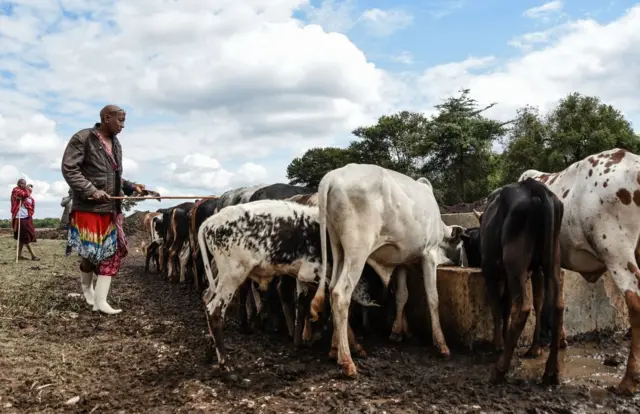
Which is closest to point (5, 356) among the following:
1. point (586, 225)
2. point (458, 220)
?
point (586, 225)

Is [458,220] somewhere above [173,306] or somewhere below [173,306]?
above

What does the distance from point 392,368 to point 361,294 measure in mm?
1220

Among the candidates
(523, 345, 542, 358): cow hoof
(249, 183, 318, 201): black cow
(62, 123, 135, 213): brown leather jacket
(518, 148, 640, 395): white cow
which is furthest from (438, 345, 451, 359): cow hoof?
(62, 123, 135, 213): brown leather jacket

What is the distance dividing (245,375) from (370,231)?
68.3 inches

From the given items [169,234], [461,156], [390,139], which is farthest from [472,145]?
[169,234]

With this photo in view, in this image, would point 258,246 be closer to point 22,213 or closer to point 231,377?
point 231,377

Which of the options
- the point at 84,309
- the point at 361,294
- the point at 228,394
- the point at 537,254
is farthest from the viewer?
the point at 84,309

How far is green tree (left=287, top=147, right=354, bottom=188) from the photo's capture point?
153 feet

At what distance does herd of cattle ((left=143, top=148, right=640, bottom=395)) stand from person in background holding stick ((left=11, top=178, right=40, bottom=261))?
10432 mm

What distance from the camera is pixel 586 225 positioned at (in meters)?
5.21

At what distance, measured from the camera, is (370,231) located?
5492 mm

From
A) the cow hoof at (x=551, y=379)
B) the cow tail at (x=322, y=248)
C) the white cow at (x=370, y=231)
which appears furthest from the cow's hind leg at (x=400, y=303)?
the cow hoof at (x=551, y=379)

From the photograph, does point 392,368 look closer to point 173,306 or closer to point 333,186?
point 333,186

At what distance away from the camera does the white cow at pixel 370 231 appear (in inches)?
213
